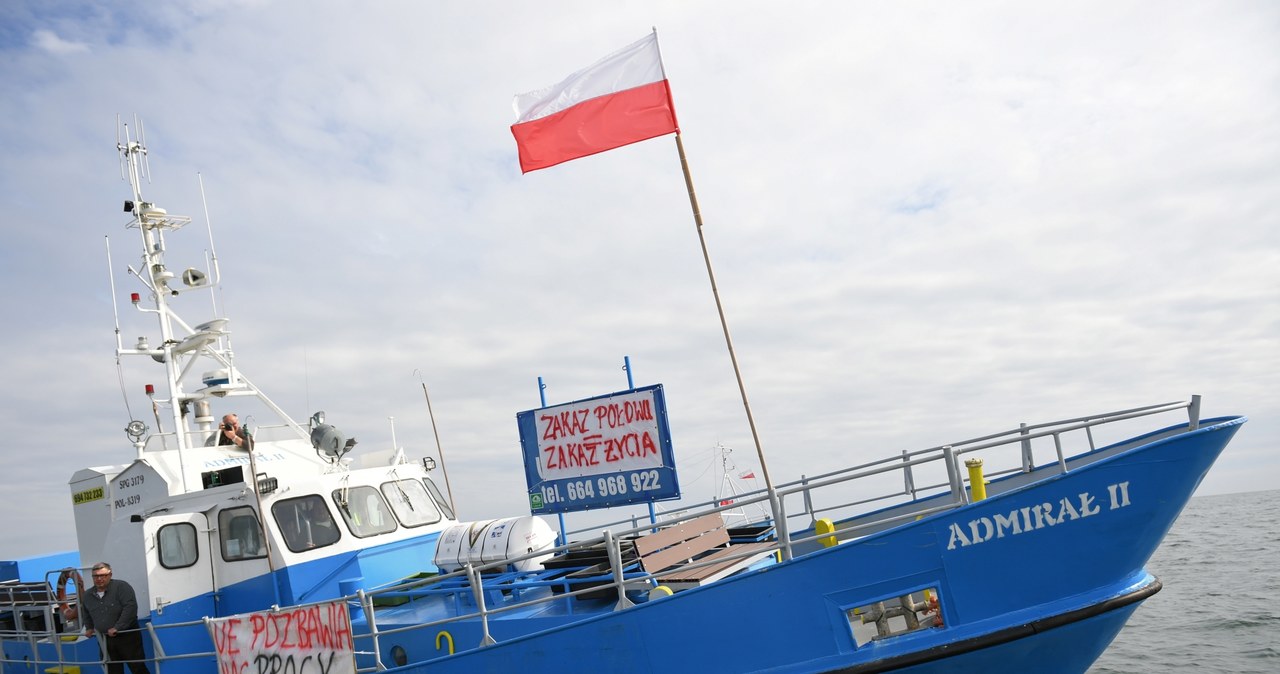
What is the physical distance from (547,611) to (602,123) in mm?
4587

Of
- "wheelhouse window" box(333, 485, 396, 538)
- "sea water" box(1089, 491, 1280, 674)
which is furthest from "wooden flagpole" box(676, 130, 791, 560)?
"sea water" box(1089, 491, 1280, 674)

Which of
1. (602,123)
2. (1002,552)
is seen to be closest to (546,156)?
(602,123)

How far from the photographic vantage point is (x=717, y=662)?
622cm

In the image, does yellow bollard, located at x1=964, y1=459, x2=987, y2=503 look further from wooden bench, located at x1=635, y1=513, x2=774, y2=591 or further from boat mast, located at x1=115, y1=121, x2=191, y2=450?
boat mast, located at x1=115, y1=121, x2=191, y2=450

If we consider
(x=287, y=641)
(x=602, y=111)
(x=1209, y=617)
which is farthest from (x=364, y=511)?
(x=1209, y=617)

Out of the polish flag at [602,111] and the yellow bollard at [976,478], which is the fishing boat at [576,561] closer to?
the yellow bollard at [976,478]

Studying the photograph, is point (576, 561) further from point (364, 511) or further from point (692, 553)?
point (364, 511)

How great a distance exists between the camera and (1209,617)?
41.6 feet

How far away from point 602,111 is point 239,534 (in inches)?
234

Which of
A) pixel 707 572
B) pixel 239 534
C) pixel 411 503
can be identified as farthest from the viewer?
pixel 411 503

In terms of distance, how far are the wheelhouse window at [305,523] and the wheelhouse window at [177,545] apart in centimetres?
95

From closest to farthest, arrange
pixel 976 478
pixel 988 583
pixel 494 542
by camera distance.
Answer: pixel 988 583
pixel 976 478
pixel 494 542

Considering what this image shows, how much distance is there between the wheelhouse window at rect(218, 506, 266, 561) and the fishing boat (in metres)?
0.02

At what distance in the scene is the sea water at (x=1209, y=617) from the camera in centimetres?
1048
